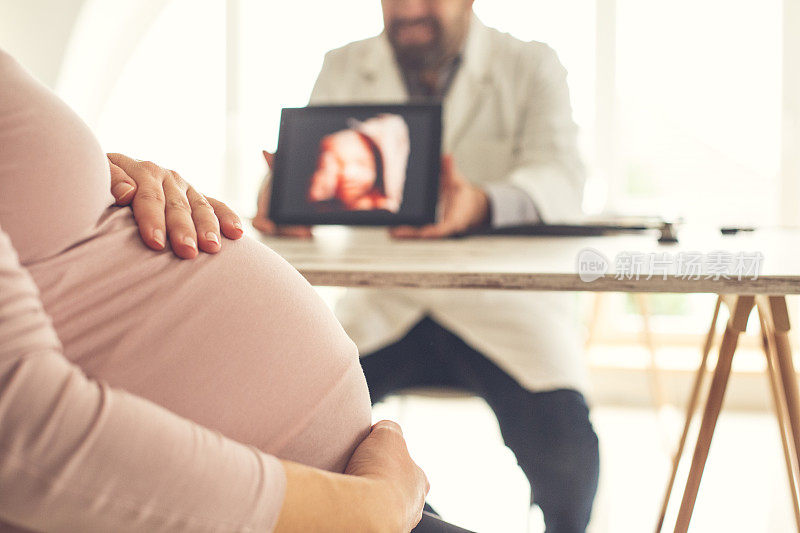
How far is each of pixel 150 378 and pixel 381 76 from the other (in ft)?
4.59

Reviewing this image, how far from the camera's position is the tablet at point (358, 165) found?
3.94 feet

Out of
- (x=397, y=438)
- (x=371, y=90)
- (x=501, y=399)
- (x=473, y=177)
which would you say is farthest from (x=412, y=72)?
(x=397, y=438)

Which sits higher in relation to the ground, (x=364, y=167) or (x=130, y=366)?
(x=364, y=167)

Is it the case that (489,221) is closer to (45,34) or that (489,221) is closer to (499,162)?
(499,162)

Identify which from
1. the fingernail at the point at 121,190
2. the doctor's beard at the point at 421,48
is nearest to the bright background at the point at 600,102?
the doctor's beard at the point at 421,48

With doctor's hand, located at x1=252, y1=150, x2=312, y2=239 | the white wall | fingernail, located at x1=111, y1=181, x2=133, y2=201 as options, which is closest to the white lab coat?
doctor's hand, located at x1=252, y1=150, x2=312, y2=239

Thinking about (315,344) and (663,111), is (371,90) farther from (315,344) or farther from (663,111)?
(663,111)

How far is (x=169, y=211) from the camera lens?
0.60 metres

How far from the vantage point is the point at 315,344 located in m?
0.60

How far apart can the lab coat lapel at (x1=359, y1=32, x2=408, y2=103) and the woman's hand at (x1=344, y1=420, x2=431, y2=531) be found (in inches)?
48.2

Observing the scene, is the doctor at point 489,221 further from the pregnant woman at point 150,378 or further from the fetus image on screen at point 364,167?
the pregnant woman at point 150,378

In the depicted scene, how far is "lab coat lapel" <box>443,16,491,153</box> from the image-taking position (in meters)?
1.73

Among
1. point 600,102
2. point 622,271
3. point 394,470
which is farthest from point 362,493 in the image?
point 600,102

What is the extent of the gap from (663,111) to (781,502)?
1596 millimetres
